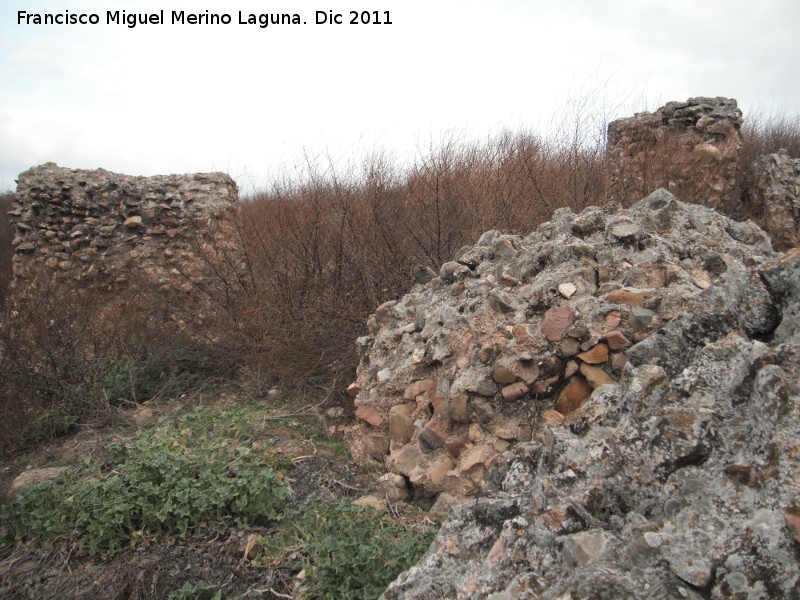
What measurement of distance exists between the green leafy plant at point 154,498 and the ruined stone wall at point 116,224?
4356mm

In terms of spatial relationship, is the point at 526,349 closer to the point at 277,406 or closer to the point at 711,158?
the point at 277,406

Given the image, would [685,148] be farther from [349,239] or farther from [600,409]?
[600,409]

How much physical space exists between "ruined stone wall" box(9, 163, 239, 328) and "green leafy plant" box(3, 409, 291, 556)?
14.3ft

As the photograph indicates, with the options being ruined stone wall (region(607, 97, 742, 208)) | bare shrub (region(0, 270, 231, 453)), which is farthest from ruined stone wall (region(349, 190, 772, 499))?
ruined stone wall (region(607, 97, 742, 208))

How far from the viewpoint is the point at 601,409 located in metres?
2.26

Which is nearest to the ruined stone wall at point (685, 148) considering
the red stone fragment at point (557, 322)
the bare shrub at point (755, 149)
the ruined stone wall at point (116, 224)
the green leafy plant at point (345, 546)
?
the bare shrub at point (755, 149)

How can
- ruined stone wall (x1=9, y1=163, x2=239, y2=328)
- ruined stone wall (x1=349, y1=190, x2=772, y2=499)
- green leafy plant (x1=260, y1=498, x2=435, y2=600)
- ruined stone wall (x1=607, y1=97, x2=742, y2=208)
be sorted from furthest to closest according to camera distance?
ruined stone wall (x1=607, y1=97, x2=742, y2=208) < ruined stone wall (x1=9, y1=163, x2=239, y2=328) < ruined stone wall (x1=349, y1=190, x2=772, y2=499) < green leafy plant (x1=260, y1=498, x2=435, y2=600)

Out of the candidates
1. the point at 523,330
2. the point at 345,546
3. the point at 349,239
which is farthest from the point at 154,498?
the point at 349,239

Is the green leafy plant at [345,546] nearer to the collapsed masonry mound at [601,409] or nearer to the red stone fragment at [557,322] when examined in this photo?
the collapsed masonry mound at [601,409]

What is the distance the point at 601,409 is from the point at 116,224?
23.3 feet

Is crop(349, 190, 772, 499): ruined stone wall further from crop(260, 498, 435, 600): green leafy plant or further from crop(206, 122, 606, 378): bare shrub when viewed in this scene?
crop(206, 122, 606, 378): bare shrub

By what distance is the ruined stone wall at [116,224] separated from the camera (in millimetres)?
7590

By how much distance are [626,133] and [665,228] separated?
15.8 ft

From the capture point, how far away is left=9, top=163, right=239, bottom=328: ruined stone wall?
7.59 metres
